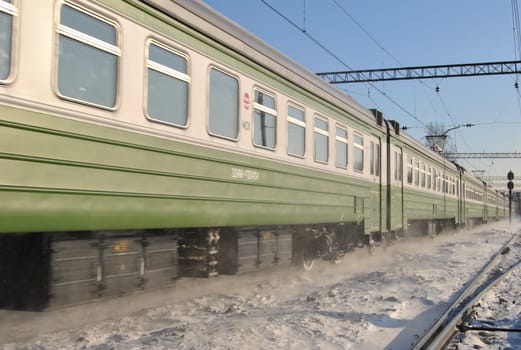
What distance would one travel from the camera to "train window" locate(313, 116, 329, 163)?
8827 mm

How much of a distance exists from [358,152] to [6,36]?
8.13 metres

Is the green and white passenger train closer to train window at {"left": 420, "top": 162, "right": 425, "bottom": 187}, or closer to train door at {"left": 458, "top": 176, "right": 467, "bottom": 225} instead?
train window at {"left": 420, "top": 162, "right": 425, "bottom": 187}

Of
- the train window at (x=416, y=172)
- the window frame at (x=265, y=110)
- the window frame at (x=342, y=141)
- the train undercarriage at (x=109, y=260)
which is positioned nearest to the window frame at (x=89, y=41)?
the train undercarriage at (x=109, y=260)

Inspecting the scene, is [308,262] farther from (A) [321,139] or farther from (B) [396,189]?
(B) [396,189]

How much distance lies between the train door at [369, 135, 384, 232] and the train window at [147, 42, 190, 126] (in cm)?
689

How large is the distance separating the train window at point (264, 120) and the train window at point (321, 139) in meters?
1.50

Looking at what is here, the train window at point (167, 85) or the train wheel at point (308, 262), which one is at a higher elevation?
the train window at point (167, 85)

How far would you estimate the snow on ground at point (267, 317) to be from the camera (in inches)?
195

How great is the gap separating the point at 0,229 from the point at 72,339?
161 centimetres

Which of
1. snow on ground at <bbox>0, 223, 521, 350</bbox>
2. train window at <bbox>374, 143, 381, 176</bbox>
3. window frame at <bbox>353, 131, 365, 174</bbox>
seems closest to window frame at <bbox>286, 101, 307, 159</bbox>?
snow on ground at <bbox>0, 223, 521, 350</bbox>

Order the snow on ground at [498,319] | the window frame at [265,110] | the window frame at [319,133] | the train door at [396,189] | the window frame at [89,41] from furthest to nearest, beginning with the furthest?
the train door at [396,189], the window frame at [319,133], the window frame at [265,110], the snow on ground at [498,319], the window frame at [89,41]

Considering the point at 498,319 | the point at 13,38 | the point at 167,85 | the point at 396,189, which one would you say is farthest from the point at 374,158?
the point at 13,38

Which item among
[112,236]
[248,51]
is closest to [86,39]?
[112,236]

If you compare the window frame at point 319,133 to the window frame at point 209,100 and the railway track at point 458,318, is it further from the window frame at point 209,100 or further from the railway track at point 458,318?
the railway track at point 458,318
